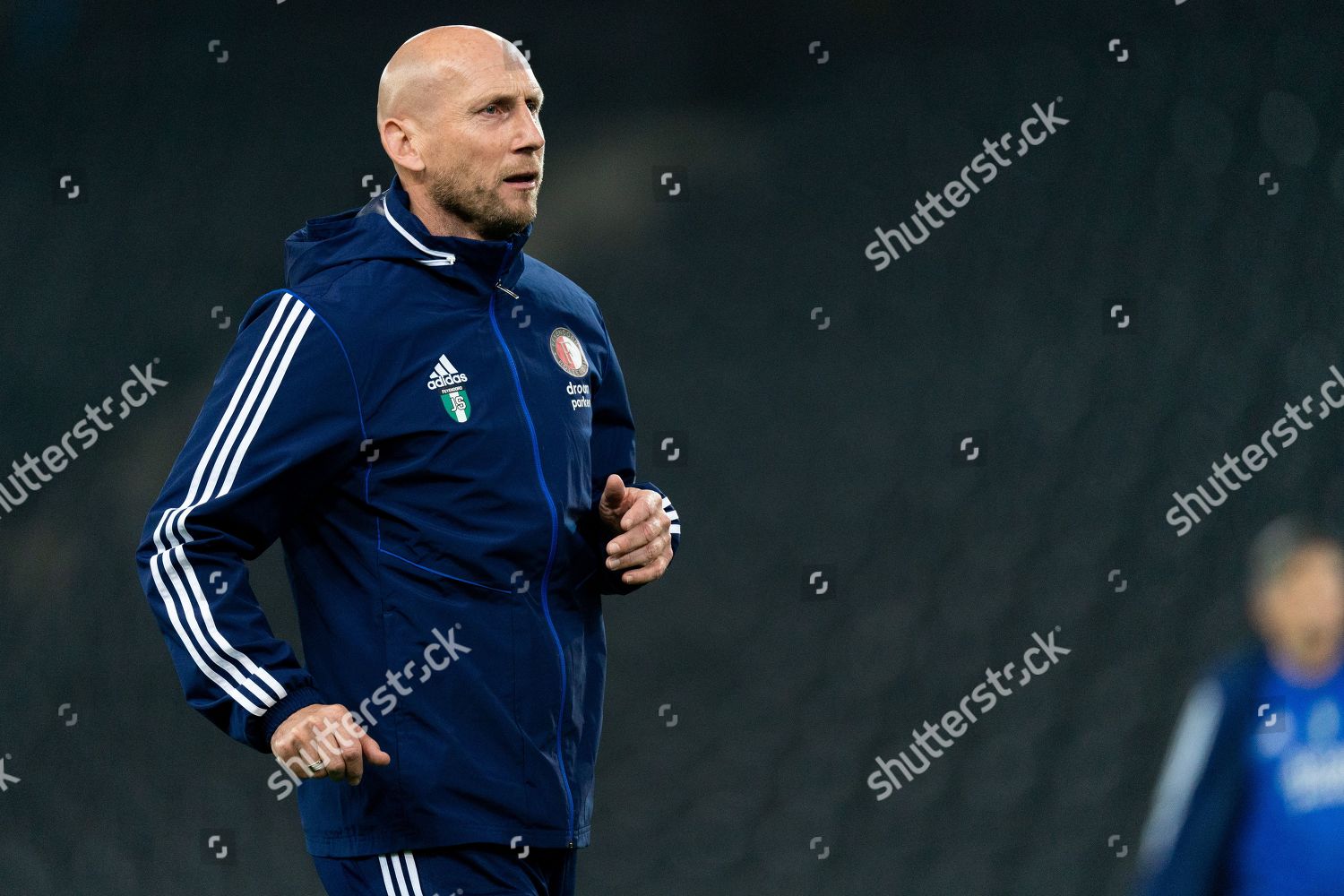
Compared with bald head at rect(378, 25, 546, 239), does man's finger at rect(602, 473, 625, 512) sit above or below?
below

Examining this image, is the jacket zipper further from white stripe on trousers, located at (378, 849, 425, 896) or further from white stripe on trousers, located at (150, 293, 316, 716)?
white stripe on trousers, located at (150, 293, 316, 716)

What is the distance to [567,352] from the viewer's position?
240cm

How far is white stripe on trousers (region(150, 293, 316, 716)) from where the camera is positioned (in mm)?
2029

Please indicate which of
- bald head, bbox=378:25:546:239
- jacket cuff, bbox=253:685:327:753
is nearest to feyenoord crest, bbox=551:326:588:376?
bald head, bbox=378:25:546:239

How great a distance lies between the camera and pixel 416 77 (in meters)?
2.34

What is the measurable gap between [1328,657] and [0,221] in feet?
10.8

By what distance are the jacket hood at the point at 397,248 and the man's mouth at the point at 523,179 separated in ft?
0.26

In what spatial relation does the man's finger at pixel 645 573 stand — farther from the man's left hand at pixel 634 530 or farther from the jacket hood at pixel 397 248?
the jacket hood at pixel 397 248

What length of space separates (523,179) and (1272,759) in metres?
1.26

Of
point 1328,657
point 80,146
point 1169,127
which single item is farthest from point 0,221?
point 1328,657

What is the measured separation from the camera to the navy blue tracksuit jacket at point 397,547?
207cm

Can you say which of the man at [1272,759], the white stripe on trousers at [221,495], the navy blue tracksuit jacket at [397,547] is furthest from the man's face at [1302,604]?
the white stripe on trousers at [221,495]

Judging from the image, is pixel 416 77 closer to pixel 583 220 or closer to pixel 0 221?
pixel 583 220

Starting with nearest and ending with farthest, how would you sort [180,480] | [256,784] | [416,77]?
[180,480] → [416,77] → [256,784]
